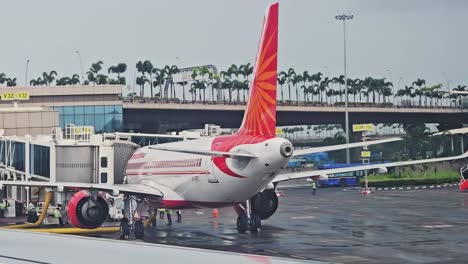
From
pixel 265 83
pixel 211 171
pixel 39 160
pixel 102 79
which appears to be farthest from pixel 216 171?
pixel 102 79

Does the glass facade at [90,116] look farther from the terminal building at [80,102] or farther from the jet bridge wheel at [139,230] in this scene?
the jet bridge wheel at [139,230]

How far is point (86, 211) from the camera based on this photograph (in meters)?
43.5

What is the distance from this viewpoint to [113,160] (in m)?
60.0

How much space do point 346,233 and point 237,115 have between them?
125 m

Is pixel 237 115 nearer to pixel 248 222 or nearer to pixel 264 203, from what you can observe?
pixel 264 203

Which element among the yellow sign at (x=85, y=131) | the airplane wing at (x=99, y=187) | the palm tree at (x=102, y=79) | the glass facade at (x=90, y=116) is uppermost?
the palm tree at (x=102, y=79)

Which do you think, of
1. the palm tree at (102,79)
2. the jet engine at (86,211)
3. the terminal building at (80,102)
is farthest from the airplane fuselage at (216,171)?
the palm tree at (102,79)

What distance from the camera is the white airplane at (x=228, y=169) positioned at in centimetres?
3950

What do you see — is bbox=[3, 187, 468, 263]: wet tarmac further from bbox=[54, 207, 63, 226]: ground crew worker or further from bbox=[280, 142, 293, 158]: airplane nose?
bbox=[54, 207, 63, 226]: ground crew worker

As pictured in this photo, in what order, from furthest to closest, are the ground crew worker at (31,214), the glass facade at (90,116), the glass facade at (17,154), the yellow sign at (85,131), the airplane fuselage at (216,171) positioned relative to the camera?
the glass facade at (90,116) → the yellow sign at (85,131) → the glass facade at (17,154) → the ground crew worker at (31,214) → the airplane fuselage at (216,171)

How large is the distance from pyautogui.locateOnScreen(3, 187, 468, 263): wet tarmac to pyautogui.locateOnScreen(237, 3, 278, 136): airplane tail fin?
219 inches

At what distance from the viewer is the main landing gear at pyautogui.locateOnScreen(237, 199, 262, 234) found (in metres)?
44.4

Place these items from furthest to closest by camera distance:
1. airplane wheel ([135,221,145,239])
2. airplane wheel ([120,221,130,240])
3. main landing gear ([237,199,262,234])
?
main landing gear ([237,199,262,234]) → airplane wheel ([135,221,145,239]) → airplane wheel ([120,221,130,240])

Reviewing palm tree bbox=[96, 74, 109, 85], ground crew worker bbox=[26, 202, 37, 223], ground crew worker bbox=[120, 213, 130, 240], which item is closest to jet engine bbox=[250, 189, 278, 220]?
ground crew worker bbox=[120, 213, 130, 240]
